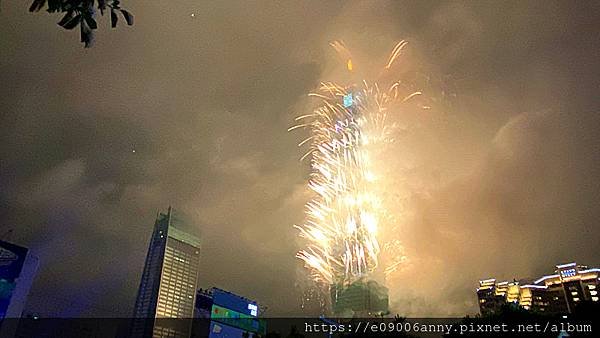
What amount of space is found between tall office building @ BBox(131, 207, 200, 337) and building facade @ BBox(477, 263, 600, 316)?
297 feet

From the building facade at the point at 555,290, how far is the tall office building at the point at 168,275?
297 feet

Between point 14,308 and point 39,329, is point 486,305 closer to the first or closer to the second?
point 14,308

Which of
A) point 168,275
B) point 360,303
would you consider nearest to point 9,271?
point 360,303

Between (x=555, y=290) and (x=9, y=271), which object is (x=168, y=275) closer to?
(x=9, y=271)

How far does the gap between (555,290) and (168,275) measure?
10959 cm

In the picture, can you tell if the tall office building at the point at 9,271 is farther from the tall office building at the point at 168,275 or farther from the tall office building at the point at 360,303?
the tall office building at the point at 168,275

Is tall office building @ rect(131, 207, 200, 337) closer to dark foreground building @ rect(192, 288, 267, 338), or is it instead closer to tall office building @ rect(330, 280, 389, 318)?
dark foreground building @ rect(192, 288, 267, 338)

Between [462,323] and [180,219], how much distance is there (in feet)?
483

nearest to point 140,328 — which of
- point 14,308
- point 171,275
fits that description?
point 171,275

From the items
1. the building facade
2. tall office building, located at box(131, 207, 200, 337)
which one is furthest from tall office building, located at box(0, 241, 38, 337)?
tall office building, located at box(131, 207, 200, 337)

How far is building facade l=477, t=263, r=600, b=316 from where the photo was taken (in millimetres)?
85938

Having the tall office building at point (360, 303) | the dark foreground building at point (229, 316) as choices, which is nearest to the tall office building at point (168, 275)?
the dark foreground building at point (229, 316)

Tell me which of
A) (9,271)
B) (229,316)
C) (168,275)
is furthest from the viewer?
(168,275)

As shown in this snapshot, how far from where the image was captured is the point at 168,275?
144 metres
